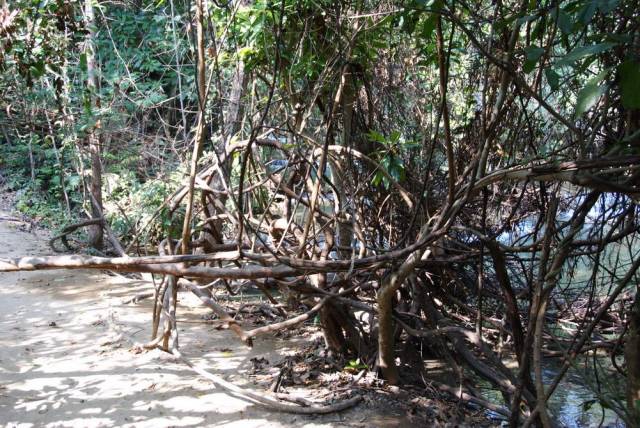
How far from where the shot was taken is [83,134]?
7004mm

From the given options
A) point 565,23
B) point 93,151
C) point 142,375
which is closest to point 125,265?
point 142,375

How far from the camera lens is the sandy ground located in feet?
12.2

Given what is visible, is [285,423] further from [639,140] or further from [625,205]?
[639,140]

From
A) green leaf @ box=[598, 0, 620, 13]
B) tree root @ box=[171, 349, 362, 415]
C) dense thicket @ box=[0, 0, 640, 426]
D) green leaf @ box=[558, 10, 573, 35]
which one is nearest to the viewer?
Result: green leaf @ box=[598, 0, 620, 13]

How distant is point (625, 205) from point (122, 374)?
354cm

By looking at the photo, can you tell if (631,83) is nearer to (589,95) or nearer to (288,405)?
(589,95)

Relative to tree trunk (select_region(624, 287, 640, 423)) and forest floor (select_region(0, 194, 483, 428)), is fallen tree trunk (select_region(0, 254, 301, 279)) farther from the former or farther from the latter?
tree trunk (select_region(624, 287, 640, 423))

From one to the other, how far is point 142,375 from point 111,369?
290mm

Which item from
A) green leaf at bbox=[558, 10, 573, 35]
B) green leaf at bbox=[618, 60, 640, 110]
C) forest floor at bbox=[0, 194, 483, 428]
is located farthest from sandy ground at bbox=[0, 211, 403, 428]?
green leaf at bbox=[618, 60, 640, 110]

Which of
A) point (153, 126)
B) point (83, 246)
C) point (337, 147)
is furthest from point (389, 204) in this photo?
point (153, 126)

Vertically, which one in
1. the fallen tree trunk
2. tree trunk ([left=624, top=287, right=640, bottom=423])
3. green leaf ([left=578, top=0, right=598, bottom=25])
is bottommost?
tree trunk ([left=624, top=287, right=640, bottom=423])

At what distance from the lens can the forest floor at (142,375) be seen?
3748 millimetres

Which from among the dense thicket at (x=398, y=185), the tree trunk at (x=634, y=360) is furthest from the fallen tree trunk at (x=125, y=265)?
the tree trunk at (x=634, y=360)

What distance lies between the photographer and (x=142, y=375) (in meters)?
4.30
